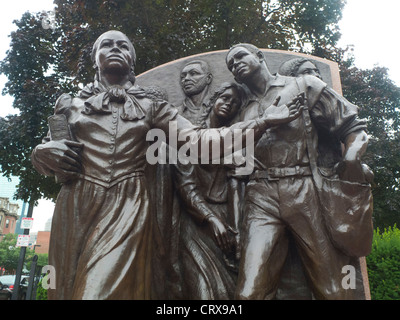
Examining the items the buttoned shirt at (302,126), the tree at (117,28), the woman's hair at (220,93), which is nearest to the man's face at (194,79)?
the woman's hair at (220,93)

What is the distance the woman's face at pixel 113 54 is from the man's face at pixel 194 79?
3.48 feet

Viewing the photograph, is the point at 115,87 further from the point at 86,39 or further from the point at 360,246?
the point at 86,39

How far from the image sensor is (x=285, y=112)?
11.0 ft

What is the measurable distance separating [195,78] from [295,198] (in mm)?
2020

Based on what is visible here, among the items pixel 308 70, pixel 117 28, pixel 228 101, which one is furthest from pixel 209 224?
pixel 117 28

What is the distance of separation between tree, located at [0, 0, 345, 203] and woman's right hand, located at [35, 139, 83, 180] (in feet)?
21.9

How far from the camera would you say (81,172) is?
3215mm

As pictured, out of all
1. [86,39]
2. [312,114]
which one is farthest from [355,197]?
[86,39]

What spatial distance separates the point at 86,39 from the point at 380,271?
8.34m

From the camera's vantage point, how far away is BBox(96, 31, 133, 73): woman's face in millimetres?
3547

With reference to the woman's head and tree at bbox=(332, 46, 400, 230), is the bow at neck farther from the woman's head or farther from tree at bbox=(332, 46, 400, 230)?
tree at bbox=(332, 46, 400, 230)

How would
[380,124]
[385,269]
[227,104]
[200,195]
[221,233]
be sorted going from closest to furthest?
[221,233] < [200,195] < [227,104] < [385,269] < [380,124]

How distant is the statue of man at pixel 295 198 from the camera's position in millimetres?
3184

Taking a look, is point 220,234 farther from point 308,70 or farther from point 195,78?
point 308,70
